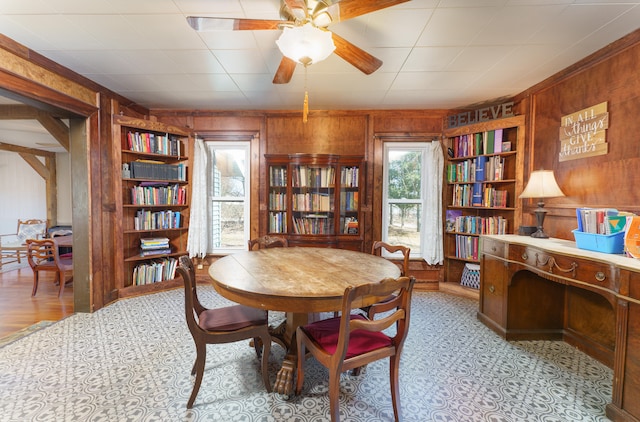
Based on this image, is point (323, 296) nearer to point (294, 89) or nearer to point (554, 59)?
point (294, 89)

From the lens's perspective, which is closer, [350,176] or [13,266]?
[350,176]

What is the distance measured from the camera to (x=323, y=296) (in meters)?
1.33

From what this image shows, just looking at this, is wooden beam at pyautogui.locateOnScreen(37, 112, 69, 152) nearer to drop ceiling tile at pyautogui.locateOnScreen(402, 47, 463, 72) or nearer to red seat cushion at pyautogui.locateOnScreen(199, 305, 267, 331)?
red seat cushion at pyautogui.locateOnScreen(199, 305, 267, 331)

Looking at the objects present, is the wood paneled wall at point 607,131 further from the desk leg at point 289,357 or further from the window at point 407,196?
the desk leg at point 289,357

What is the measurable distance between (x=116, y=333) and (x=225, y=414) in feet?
5.39

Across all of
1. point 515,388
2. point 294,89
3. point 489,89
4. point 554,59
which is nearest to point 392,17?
point 294,89

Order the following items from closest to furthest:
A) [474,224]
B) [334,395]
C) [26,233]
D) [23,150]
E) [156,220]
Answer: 1. [334,395]
2. [474,224]
3. [156,220]
4. [26,233]
5. [23,150]

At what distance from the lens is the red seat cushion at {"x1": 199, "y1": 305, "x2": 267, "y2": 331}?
64.7 inches

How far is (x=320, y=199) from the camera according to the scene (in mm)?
A: 3631

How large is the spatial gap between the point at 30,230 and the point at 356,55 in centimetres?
773

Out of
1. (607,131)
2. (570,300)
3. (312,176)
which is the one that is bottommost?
(570,300)

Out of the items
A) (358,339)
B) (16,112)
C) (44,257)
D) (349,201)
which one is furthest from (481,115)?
(16,112)

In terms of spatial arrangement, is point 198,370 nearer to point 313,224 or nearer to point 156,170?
point 313,224

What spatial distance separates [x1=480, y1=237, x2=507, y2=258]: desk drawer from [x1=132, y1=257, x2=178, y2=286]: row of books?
388 cm
